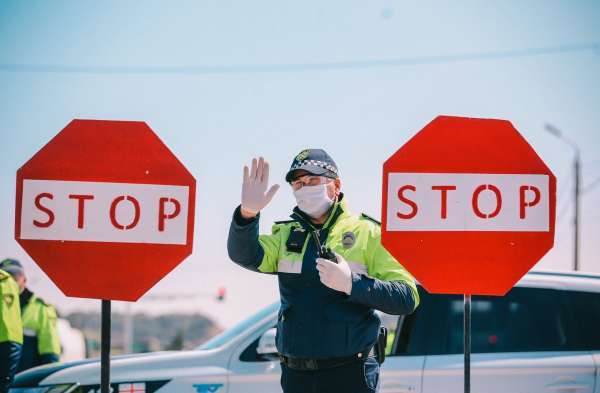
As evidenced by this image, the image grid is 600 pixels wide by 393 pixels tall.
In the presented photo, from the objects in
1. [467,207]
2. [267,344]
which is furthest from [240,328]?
[467,207]

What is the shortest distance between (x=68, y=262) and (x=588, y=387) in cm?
393

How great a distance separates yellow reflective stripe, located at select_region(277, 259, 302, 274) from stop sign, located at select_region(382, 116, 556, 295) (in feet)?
1.49

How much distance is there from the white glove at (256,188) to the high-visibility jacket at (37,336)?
560 centimetres

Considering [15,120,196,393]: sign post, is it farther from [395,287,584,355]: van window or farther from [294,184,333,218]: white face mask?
[395,287,584,355]: van window

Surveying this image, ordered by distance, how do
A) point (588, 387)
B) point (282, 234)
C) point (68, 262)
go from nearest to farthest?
point (68, 262) < point (282, 234) < point (588, 387)

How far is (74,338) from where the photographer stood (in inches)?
726

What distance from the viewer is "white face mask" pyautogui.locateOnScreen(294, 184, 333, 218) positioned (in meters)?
4.24

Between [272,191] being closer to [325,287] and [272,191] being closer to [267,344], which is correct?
[325,287]

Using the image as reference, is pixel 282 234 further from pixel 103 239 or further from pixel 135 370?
pixel 135 370

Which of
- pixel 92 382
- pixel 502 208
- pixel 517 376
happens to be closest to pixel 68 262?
pixel 502 208

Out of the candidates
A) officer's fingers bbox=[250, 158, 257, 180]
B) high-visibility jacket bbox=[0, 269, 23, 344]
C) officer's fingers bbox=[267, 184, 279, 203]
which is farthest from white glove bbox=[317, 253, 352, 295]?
high-visibility jacket bbox=[0, 269, 23, 344]

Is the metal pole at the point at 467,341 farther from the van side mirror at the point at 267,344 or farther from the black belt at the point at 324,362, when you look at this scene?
the van side mirror at the point at 267,344

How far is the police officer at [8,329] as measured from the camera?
730cm

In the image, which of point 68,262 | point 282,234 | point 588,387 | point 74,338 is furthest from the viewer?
point 74,338
